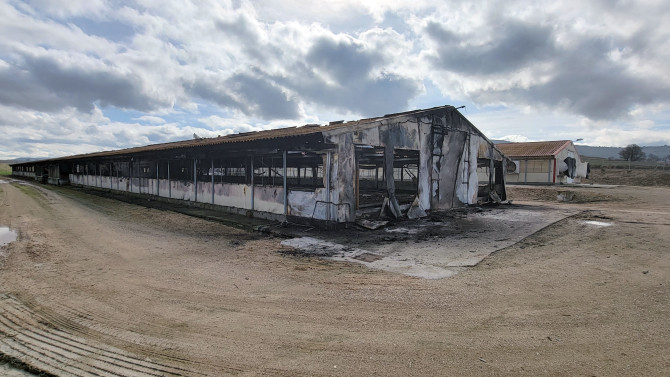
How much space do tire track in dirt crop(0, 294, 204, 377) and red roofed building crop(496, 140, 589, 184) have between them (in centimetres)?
3296

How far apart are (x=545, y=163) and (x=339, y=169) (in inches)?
1140

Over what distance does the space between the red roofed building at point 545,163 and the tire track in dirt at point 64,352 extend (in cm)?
3296

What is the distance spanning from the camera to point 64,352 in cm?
350

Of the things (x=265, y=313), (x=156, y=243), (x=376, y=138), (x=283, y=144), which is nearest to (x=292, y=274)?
(x=265, y=313)

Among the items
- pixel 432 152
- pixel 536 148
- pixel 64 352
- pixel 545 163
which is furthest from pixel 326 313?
pixel 536 148

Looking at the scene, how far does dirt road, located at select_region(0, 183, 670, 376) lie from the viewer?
3.29 meters

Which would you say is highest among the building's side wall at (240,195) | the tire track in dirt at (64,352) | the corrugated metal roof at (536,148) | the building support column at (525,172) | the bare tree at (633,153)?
the bare tree at (633,153)

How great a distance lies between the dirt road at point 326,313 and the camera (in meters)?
3.29

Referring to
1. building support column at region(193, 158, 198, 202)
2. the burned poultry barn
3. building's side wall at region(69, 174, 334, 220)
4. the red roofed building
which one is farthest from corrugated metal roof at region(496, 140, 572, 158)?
building support column at region(193, 158, 198, 202)

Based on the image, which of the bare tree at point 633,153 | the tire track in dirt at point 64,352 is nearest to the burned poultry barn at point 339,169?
the tire track in dirt at point 64,352

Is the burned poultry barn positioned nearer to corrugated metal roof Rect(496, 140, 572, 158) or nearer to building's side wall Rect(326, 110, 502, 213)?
building's side wall Rect(326, 110, 502, 213)

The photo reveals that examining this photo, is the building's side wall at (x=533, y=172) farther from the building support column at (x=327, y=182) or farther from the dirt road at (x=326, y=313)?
the building support column at (x=327, y=182)

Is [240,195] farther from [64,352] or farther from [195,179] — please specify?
[64,352]

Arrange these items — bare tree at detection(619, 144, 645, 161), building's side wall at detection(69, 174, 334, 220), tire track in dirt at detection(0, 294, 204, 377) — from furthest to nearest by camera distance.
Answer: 1. bare tree at detection(619, 144, 645, 161)
2. building's side wall at detection(69, 174, 334, 220)
3. tire track in dirt at detection(0, 294, 204, 377)
